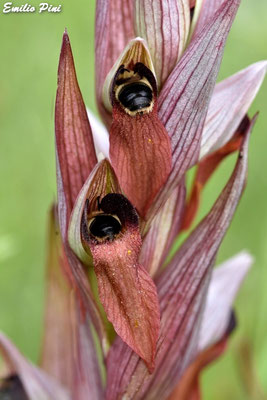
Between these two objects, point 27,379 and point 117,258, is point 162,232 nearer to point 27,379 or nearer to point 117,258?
point 117,258

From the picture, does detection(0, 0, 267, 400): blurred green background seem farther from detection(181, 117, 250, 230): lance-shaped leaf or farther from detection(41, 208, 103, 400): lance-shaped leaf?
detection(181, 117, 250, 230): lance-shaped leaf

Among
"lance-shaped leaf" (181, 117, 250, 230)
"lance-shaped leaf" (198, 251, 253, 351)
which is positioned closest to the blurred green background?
"lance-shaped leaf" (198, 251, 253, 351)

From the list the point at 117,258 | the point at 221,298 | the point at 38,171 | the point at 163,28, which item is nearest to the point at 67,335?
the point at 221,298

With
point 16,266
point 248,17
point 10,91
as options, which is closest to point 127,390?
point 16,266

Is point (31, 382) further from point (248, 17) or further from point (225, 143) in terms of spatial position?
point (248, 17)

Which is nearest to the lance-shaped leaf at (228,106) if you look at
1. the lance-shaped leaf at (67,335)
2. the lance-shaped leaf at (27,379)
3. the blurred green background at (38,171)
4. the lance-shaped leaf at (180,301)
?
the lance-shaped leaf at (180,301)

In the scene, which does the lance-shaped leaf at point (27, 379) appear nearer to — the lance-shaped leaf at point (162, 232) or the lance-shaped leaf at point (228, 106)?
the lance-shaped leaf at point (162, 232)
